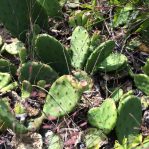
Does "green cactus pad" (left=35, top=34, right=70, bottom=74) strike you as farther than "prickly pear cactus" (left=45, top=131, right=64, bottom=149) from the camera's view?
Yes

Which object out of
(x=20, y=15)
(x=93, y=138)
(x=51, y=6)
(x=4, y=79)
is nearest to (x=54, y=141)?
(x=93, y=138)

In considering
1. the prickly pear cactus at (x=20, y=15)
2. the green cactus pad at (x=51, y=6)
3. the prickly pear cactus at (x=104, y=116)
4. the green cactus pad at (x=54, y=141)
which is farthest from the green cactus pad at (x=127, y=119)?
the green cactus pad at (x=51, y=6)

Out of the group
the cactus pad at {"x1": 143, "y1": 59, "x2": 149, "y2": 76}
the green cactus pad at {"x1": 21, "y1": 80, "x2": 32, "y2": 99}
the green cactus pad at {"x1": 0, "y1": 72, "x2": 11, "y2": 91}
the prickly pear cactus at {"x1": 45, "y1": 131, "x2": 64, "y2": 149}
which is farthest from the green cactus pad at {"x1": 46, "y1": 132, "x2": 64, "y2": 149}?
the cactus pad at {"x1": 143, "y1": 59, "x2": 149, "y2": 76}

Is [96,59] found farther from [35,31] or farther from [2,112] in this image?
[2,112]

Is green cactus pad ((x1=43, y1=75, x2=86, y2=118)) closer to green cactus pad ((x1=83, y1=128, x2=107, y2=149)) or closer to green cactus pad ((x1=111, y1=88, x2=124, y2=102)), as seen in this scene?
green cactus pad ((x1=83, y1=128, x2=107, y2=149))

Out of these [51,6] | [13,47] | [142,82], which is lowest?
[142,82]

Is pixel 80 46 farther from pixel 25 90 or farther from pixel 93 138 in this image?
pixel 93 138
